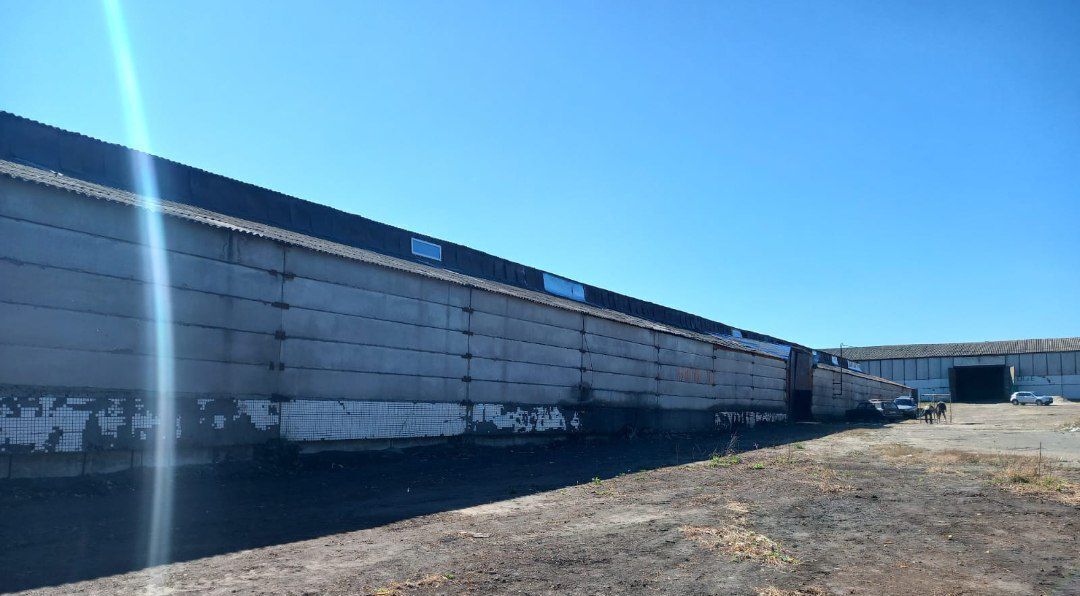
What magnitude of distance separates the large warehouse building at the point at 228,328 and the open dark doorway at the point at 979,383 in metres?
68.5

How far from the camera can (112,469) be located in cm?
971

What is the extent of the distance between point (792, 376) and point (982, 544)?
30.8 metres

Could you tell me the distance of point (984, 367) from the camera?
237 ft

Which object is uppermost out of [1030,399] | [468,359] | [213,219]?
[213,219]

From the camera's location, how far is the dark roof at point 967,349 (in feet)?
232

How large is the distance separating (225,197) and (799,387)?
30781mm

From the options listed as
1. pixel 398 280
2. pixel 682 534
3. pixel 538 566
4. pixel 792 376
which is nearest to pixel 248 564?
pixel 538 566

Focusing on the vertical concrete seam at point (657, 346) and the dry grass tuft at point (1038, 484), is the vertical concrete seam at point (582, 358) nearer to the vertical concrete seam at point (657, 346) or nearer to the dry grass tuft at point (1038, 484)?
the vertical concrete seam at point (657, 346)

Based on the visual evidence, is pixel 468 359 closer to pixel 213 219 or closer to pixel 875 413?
pixel 213 219

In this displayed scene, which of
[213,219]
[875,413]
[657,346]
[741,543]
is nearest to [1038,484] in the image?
[741,543]

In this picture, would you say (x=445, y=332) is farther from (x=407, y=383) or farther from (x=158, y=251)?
(x=158, y=251)

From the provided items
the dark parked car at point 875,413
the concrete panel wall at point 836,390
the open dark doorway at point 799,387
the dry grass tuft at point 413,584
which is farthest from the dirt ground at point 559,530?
the concrete panel wall at point 836,390

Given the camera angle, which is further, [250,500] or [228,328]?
[228,328]

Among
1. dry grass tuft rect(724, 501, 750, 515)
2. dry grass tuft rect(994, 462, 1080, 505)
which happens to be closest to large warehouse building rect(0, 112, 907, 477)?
dry grass tuft rect(724, 501, 750, 515)
